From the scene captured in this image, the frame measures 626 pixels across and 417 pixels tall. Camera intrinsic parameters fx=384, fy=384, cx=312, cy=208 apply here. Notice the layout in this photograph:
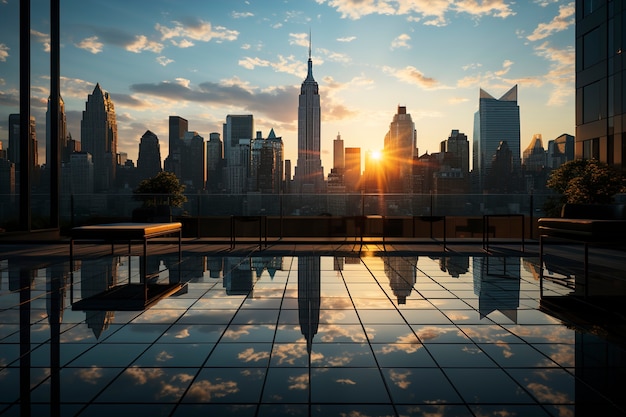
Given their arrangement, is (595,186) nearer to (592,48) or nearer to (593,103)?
(593,103)

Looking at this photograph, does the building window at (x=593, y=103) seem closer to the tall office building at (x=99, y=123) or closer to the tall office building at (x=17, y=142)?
the tall office building at (x=17, y=142)

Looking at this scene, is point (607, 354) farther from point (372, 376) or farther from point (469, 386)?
point (372, 376)

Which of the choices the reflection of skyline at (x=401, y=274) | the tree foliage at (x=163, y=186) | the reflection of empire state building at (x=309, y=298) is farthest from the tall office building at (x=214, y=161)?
the reflection of empire state building at (x=309, y=298)

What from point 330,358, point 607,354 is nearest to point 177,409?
point 330,358

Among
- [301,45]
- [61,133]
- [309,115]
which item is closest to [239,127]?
[309,115]

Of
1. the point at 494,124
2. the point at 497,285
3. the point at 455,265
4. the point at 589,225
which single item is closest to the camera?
the point at 589,225
